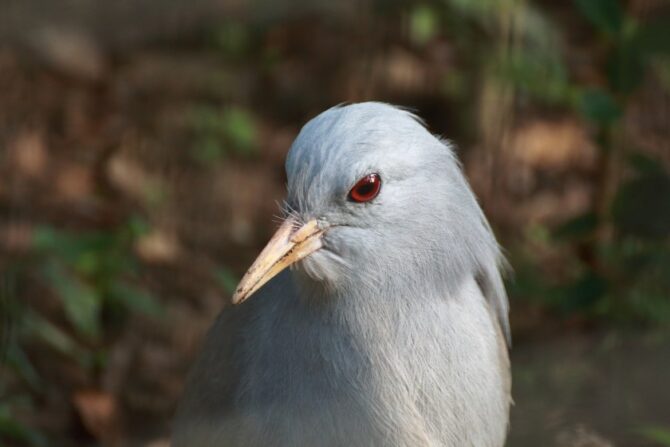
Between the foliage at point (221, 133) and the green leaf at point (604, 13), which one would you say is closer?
the green leaf at point (604, 13)

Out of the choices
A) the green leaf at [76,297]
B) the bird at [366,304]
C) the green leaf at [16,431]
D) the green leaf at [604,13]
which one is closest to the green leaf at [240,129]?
the green leaf at [76,297]

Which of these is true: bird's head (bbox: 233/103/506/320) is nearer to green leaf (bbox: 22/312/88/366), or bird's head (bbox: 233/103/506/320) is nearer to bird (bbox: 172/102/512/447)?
bird (bbox: 172/102/512/447)

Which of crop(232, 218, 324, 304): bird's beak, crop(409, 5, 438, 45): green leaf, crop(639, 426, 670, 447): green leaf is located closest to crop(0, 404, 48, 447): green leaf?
crop(232, 218, 324, 304): bird's beak

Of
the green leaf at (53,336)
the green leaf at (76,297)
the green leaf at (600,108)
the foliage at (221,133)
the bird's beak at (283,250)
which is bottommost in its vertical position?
the green leaf at (53,336)

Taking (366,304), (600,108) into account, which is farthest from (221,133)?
(366,304)

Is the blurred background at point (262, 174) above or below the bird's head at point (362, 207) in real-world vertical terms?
below

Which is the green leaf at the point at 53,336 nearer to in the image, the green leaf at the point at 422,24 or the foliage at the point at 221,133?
the foliage at the point at 221,133

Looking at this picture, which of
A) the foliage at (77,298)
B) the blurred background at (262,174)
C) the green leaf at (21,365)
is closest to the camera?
the green leaf at (21,365)

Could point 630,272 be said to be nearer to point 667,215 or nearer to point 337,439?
point 667,215

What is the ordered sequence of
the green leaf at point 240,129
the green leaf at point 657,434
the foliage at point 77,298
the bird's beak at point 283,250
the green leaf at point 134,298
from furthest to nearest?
1. the green leaf at point 240,129
2. the green leaf at point 134,298
3. the foliage at point 77,298
4. the green leaf at point 657,434
5. the bird's beak at point 283,250
